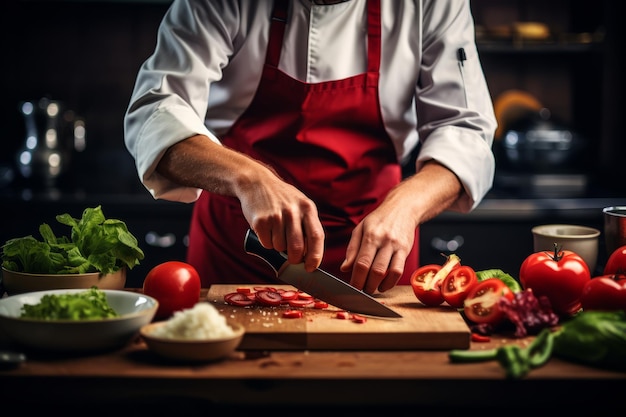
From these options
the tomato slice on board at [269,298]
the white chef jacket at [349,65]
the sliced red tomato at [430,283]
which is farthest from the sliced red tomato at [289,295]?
the white chef jacket at [349,65]

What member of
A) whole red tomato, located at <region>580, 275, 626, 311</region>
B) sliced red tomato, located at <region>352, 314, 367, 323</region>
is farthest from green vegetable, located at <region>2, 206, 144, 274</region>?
whole red tomato, located at <region>580, 275, 626, 311</region>

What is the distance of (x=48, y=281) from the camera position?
4.70 feet

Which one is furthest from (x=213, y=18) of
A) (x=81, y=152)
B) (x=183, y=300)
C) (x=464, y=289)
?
(x=81, y=152)

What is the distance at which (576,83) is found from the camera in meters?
3.59

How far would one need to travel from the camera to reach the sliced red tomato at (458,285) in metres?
1.46

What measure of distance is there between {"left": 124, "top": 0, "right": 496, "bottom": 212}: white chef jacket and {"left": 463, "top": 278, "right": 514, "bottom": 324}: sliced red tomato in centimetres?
38

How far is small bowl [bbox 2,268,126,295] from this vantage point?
143 cm

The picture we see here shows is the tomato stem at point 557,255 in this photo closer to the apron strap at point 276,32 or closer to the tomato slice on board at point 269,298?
the tomato slice on board at point 269,298

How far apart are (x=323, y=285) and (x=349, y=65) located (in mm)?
632

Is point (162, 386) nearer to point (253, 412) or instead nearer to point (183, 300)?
point (253, 412)

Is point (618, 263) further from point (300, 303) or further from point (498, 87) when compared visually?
point (498, 87)

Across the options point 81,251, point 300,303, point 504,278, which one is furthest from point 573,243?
point 81,251

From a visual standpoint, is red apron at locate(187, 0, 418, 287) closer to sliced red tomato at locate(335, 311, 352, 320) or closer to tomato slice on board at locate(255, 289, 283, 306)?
tomato slice on board at locate(255, 289, 283, 306)

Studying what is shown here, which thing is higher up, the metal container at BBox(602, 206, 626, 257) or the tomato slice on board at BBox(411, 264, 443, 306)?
the metal container at BBox(602, 206, 626, 257)
